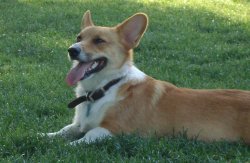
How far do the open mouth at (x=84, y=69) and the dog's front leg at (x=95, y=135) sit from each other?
1.78 feet

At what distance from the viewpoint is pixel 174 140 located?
16.5 feet

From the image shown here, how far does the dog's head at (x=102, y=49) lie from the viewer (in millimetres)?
5363

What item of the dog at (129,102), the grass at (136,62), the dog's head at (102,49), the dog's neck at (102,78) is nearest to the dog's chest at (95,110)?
the dog at (129,102)

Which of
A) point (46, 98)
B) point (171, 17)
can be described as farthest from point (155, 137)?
point (171, 17)

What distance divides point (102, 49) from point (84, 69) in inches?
10.9

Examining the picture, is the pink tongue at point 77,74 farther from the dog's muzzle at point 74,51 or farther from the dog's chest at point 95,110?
the dog's chest at point 95,110

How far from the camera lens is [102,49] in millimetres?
5465

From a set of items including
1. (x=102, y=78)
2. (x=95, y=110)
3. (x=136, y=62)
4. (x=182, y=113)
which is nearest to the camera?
(x=182, y=113)

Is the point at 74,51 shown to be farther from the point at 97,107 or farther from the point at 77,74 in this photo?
the point at 97,107

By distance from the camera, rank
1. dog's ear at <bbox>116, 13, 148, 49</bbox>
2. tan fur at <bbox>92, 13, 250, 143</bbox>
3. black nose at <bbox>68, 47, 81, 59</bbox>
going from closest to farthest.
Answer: tan fur at <bbox>92, 13, 250, 143</bbox> → black nose at <bbox>68, 47, 81, 59</bbox> → dog's ear at <bbox>116, 13, 148, 49</bbox>

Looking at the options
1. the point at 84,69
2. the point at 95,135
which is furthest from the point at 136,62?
the point at 95,135

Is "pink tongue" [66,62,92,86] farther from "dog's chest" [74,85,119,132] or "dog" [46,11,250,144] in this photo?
"dog's chest" [74,85,119,132]

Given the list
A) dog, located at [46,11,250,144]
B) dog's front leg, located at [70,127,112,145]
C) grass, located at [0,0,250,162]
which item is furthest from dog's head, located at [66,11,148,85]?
grass, located at [0,0,250,162]

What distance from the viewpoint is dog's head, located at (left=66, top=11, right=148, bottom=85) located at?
536 centimetres
